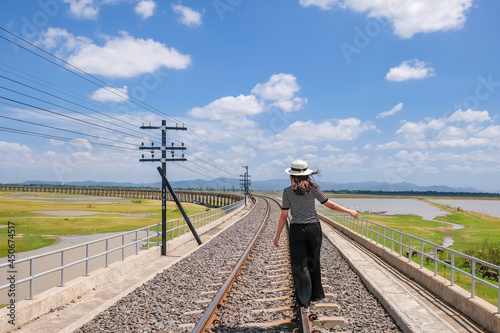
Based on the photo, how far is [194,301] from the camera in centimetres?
830

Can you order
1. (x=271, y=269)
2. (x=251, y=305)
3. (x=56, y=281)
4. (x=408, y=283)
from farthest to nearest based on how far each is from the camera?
(x=56, y=281), (x=271, y=269), (x=408, y=283), (x=251, y=305)

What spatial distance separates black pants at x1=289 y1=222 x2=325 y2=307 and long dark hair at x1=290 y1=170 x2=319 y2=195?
1.57 feet

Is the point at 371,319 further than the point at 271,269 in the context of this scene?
No

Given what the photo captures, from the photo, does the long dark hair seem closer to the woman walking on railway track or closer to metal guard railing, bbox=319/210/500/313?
the woman walking on railway track

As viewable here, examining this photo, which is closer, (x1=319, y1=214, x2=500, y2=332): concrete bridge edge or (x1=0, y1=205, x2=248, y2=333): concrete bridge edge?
(x1=319, y1=214, x2=500, y2=332): concrete bridge edge

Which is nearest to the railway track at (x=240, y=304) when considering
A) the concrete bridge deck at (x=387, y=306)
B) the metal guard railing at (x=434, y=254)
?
the concrete bridge deck at (x=387, y=306)

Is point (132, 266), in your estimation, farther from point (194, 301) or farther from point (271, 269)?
point (194, 301)

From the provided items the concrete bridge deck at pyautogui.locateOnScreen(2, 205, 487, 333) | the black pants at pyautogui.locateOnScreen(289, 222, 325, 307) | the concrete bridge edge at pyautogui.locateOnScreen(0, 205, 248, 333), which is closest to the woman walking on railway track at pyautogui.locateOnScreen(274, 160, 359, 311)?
the black pants at pyautogui.locateOnScreen(289, 222, 325, 307)

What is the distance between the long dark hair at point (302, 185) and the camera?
5.42 meters

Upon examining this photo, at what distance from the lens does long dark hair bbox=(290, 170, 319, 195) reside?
542cm

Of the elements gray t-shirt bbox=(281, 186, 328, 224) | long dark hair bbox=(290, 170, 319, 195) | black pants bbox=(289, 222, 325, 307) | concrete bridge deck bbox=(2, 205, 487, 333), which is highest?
long dark hair bbox=(290, 170, 319, 195)

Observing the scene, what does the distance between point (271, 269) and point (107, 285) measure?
4235 millimetres

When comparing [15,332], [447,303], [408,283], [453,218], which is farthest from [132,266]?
[453,218]

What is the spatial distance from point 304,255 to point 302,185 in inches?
38.5
